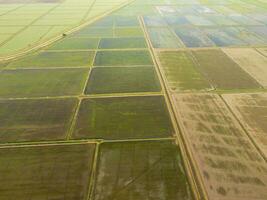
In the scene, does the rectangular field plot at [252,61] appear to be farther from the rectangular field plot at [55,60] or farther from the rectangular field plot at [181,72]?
the rectangular field plot at [55,60]

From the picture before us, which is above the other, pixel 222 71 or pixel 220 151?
pixel 222 71

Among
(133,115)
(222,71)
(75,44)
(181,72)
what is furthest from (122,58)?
(133,115)

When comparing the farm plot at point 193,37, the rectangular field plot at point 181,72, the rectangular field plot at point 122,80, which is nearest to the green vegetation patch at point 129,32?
the farm plot at point 193,37

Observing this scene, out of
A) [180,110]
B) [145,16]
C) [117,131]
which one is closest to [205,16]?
[145,16]

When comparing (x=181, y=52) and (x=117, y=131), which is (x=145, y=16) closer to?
(x=181, y=52)

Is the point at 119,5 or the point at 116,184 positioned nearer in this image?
the point at 116,184

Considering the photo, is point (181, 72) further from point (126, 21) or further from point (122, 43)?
point (126, 21)

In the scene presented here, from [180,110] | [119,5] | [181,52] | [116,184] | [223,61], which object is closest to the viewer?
[116,184]
